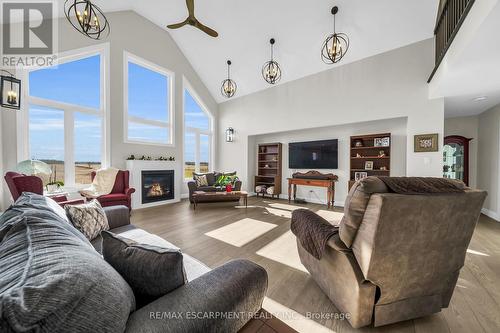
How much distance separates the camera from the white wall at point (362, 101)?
3816mm

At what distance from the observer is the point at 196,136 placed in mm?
6832

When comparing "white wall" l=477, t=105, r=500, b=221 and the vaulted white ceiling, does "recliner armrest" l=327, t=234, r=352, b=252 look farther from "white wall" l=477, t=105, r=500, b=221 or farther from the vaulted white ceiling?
"white wall" l=477, t=105, r=500, b=221

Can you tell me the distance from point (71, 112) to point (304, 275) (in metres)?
5.39

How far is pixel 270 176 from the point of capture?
6387 millimetres

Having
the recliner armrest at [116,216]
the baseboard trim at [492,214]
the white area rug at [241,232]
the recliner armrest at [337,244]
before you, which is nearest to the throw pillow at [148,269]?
the recliner armrest at [337,244]

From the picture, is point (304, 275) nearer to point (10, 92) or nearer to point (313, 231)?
point (313, 231)

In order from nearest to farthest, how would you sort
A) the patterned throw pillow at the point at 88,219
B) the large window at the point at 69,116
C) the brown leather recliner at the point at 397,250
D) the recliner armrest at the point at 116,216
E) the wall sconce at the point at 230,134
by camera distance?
the brown leather recliner at the point at 397,250, the patterned throw pillow at the point at 88,219, the recliner armrest at the point at 116,216, the large window at the point at 69,116, the wall sconce at the point at 230,134

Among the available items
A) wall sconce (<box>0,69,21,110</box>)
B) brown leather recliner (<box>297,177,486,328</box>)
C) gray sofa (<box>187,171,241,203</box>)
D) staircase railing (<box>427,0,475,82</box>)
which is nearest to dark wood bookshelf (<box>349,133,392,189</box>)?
staircase railing (<box>427,0,475,82</box>)

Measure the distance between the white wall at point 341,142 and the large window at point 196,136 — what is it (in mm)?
1655

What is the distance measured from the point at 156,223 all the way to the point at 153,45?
186 inches

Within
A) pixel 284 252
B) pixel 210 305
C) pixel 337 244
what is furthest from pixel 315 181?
pixel 210 305

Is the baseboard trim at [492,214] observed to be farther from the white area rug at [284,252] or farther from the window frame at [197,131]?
the window frame at [197,131]

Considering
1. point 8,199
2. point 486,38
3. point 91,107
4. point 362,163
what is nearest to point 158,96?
point 91,107

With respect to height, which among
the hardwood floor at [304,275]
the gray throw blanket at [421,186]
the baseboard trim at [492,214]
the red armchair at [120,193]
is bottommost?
the hardwood floor at [304,275]
